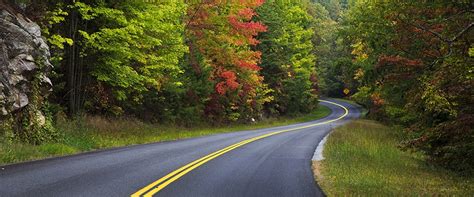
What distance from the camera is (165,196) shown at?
795cm

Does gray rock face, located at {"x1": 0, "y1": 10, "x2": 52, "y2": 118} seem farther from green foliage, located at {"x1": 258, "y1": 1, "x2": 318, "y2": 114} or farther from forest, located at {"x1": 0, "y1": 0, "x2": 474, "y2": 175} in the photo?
green foliage, located at {"x1": 258, "y1": 1, "x2": 318, "y2": 114}

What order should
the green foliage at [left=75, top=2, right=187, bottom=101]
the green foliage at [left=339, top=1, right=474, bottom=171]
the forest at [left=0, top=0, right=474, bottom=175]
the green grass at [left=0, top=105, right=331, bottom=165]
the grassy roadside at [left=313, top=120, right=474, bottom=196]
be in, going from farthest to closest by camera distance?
the green foliage at [left=75, top=2, right=187, bottom=101] → the green grass at [left=0, top=105, right=331, bottom=165] → the forest at [left=0, top=0, right=474, bottom=175] → the green foliage at [left=339, top=1, right=474, bottom=171] → the grassy roadside at [left=313, top=120, right=474, bottom=196]

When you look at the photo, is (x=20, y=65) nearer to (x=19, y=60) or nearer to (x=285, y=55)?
(x=19, y=60)

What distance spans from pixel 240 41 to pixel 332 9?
106461mm

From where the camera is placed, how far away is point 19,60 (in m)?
14.6

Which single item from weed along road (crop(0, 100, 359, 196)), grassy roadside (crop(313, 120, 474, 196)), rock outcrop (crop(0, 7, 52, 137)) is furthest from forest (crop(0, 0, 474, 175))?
weed along road (crop(0, 100, 359, 196))

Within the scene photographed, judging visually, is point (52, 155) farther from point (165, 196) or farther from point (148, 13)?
point (148, 13)

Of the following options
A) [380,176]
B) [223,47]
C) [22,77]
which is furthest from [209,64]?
[380,176]

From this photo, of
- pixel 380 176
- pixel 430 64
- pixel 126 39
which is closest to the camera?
pixel 430 64

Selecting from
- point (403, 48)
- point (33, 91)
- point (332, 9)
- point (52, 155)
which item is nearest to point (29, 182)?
point (52, 155)

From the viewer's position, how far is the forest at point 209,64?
12000mm

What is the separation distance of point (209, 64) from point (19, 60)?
17.2m

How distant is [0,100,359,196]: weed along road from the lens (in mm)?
8336

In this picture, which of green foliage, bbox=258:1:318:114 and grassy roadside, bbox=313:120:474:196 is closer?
grassy roadside, bbox=313:120:474:196
